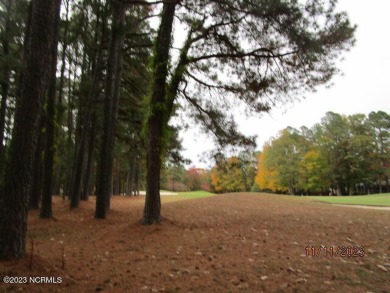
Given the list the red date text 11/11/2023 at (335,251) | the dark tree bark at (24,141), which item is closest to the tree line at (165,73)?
the dark tree bark at (24,141)

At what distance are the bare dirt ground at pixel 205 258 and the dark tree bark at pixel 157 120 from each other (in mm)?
678

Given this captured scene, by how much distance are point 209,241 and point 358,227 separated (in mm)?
4783

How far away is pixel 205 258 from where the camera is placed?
17.7ft

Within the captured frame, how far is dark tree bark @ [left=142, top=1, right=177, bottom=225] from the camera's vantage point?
859 cm

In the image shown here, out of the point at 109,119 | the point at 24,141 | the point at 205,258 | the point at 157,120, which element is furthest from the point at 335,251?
the point at 109,119

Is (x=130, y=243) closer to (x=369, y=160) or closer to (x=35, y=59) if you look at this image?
(x=35, y=59)

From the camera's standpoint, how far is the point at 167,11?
8.94m

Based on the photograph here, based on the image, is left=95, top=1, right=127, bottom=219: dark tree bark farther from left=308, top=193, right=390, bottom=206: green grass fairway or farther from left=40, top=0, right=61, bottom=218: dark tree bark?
left=308, top=193, right=390, bottom=206: green grass fairway

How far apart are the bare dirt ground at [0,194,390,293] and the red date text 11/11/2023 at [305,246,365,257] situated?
0.38 feet

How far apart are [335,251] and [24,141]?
5.95 meters

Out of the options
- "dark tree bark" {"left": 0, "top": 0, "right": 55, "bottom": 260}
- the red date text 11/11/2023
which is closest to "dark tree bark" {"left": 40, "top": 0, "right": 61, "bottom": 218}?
"dark tree bark" {"left": 0, "top": 0, "right": 55, "bottom": 260}

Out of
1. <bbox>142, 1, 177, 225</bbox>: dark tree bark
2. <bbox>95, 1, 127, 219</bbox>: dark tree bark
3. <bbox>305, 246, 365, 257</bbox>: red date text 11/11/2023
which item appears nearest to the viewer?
<bbox>305, 246, 365, 257</bbox>: red date text 11/11/2023

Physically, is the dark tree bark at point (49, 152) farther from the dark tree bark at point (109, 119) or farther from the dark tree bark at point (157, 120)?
the dark tree bark at point (157, 120)

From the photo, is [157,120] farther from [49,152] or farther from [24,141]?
[24,141]
